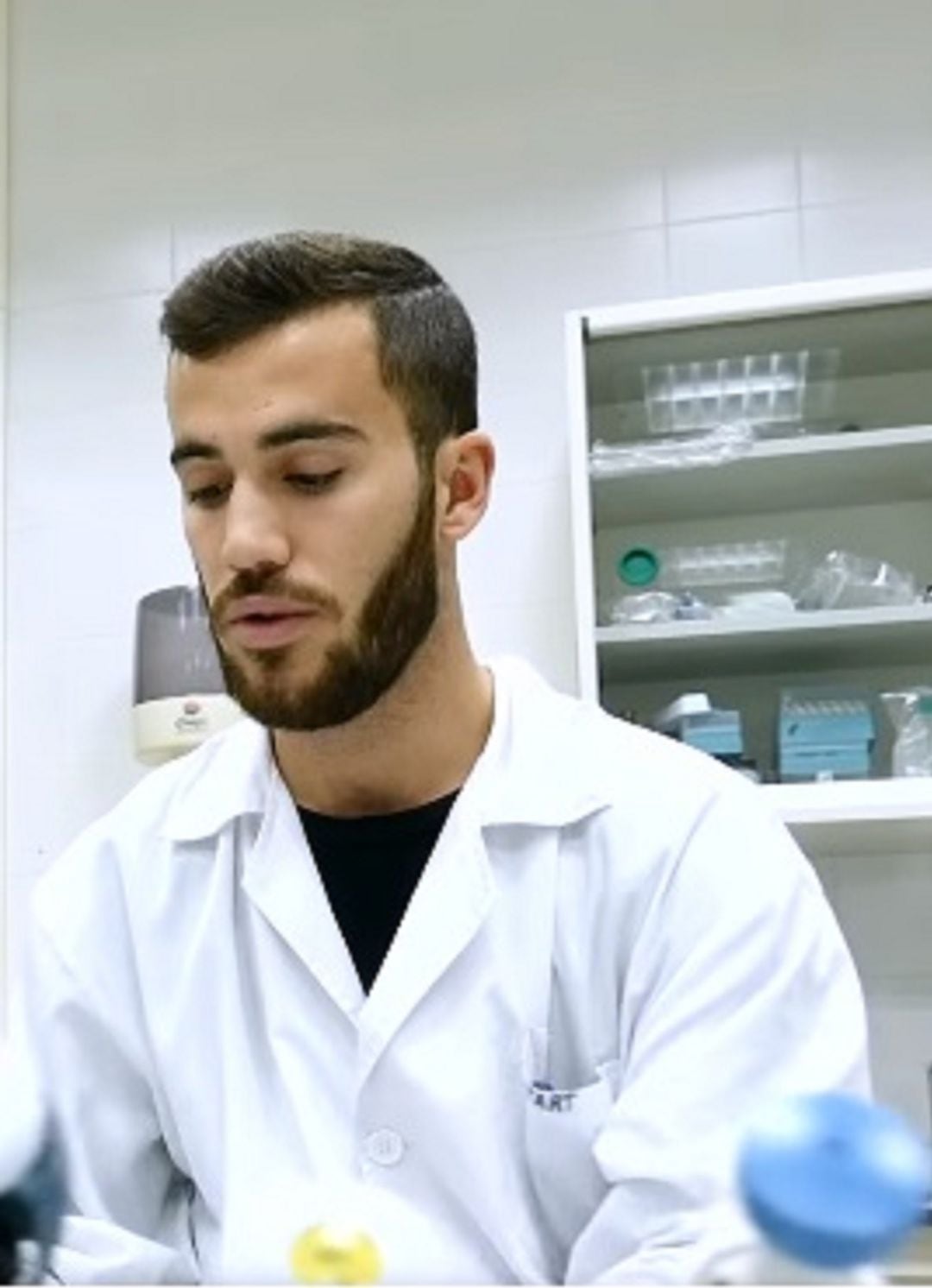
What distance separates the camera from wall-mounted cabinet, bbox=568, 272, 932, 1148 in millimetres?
1831

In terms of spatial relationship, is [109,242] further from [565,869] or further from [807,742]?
[565,869]

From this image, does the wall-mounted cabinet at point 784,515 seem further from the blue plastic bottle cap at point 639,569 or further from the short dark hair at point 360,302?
the short dark hair at point 360,302

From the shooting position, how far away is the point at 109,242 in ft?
7.80

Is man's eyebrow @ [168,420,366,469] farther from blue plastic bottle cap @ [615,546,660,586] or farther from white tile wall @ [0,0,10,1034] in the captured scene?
white tile wall @ [0,0,10,1034]

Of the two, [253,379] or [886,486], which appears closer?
[253,379]

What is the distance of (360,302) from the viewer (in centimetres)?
104

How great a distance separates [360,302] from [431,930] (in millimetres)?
443

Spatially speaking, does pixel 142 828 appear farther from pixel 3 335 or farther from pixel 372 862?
pixel 3 335

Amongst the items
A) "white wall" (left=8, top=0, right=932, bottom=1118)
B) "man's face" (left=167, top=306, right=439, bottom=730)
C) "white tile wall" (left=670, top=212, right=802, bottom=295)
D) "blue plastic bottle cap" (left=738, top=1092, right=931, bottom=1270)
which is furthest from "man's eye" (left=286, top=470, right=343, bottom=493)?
"white tile wall" (left=670, top=212, right=802, bottom=295)

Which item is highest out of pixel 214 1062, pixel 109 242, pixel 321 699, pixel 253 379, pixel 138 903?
pixel 109 242

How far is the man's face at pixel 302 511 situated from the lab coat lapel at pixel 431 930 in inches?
4.8


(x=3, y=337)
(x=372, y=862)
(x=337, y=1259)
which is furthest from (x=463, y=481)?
(x=3, y=337)

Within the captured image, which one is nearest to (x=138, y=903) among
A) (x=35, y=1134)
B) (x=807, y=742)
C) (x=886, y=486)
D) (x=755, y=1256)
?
(x=35, y=1134)

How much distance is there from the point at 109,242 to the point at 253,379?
1.56 m
